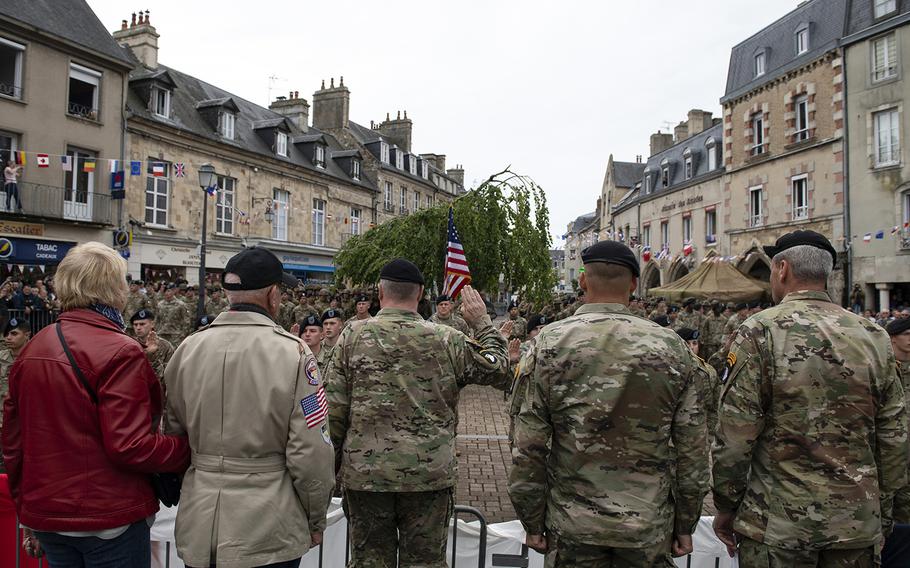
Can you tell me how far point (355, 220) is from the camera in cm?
3488

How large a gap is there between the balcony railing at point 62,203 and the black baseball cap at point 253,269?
1935 centimetres

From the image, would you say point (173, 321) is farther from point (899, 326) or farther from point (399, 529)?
point (899, 326)

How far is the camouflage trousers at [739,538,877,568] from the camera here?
264 centimetres

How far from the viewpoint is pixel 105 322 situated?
2449mm

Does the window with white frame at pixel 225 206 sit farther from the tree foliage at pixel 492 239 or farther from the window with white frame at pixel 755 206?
the window with white frame at pixel 755 206

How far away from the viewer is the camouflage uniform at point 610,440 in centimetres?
256

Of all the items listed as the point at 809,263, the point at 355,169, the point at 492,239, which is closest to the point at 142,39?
the point at 355,169

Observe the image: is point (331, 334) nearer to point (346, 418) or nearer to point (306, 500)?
point (346, 418)

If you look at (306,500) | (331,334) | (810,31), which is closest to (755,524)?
(306,500)

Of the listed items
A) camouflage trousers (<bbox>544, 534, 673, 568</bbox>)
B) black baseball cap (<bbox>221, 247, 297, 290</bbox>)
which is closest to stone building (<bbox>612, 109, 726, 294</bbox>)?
camouflage trousers (<bbox>544, 534, 673, 568</bbox>)

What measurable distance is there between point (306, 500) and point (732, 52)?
3034 centimetres

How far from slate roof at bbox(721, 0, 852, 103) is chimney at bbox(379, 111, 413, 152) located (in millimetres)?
22650

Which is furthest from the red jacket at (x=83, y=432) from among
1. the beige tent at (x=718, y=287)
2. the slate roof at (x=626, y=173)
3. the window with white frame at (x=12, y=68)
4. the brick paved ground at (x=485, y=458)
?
the slate roof at (x=626, y=173)

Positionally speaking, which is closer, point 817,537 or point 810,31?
point 817,537
